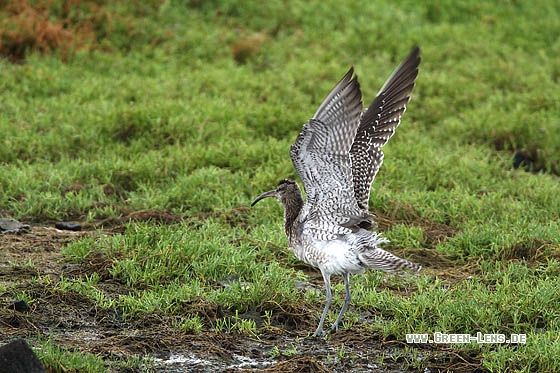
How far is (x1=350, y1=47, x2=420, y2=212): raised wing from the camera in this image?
6.75 metres

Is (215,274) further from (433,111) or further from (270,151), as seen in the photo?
(433,111)

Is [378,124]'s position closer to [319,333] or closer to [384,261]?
[384,261]

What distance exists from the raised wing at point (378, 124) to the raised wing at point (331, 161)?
468 mm

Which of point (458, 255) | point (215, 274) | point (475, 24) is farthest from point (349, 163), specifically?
point (475, 24)

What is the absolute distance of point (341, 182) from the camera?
20.3 ft

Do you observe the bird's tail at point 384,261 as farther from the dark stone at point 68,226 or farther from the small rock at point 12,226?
the small rock at point 12,226

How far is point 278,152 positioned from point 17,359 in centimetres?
556

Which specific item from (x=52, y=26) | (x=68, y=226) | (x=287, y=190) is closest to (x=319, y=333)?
(x=287, y=190)

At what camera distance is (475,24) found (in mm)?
14523

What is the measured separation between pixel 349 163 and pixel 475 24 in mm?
9329

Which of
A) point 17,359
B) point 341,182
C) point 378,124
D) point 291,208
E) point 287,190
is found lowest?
point 17,359

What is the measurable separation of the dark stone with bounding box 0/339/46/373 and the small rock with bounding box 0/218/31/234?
3.31m

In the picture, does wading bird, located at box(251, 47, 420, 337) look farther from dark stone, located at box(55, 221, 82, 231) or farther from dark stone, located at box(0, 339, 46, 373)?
dark stone, located at box(55, 221, 82, 231)

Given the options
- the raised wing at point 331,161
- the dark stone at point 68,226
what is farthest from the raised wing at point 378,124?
the dark stone at point 68,226
